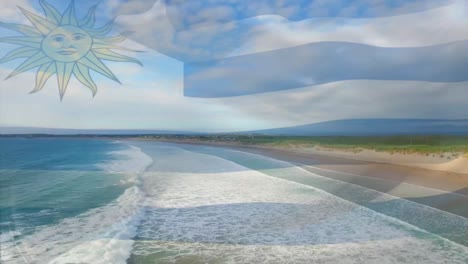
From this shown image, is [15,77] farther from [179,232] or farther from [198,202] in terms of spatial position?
[198,202]

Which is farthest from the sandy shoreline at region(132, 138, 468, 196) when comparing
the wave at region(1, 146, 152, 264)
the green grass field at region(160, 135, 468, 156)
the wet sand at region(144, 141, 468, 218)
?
the wave at region(1, 146, 152, 264)

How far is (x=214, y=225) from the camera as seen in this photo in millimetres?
3514

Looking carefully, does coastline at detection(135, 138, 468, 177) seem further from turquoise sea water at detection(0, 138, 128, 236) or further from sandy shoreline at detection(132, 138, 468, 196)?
turquoise sea water at detection(0, 138, 128, 236)

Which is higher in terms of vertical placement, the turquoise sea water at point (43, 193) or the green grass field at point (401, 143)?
the green grass field at point (401, 143)

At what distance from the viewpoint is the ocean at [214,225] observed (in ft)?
8.48

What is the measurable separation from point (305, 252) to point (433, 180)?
511 centimetres

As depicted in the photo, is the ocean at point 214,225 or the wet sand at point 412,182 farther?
the wet sand at point 412,182

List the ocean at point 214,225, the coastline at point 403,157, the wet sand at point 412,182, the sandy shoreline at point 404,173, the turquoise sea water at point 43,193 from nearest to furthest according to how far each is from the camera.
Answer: the turquoise sea water at point 43,193, the ocean at point 214,225, the wet sand at point 412,182, the sandy shoreline at point 404,173, the coastline at point 403,157

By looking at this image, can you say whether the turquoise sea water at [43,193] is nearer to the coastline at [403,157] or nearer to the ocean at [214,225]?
the ocean at [214,225]

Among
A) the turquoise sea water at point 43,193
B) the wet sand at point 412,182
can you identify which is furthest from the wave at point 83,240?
the wet sand at point 412,182

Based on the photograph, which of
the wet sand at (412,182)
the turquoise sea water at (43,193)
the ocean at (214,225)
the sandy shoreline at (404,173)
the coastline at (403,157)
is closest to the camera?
the turquoise sea water at (43,193)

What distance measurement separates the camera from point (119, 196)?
5145mm

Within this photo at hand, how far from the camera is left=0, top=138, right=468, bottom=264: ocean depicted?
258 cm

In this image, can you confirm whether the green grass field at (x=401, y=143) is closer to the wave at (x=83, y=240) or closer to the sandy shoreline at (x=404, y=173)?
the sandy shoreline at (x=404, y=173)
